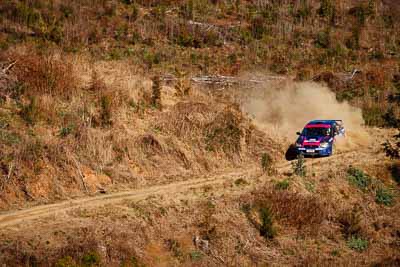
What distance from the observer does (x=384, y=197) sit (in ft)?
78.9

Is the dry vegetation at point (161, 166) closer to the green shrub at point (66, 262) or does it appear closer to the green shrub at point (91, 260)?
the green shrub at point (91, 260)

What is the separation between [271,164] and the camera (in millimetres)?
24953

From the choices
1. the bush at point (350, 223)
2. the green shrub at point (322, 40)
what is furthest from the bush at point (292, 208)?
the green shrub at point (322, 40)

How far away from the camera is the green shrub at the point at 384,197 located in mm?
23859

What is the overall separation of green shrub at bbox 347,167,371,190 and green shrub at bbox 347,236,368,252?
385 cm

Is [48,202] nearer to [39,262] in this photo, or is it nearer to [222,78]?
[39,262]

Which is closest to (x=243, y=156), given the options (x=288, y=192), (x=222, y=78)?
(x=288, y=192)

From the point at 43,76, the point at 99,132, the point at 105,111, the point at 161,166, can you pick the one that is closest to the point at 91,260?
the point at 161,166

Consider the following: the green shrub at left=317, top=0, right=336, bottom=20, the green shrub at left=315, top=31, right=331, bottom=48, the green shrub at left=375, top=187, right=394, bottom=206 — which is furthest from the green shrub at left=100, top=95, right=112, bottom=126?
the green shrub at left=317, top=0, right=336, bottom=20

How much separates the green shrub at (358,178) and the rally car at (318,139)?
1650 mm

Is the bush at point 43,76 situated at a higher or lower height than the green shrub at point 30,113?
higher

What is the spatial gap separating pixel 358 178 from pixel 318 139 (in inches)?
103

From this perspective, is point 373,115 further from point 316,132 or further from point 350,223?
point 350,223

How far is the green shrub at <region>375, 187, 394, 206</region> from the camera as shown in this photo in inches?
939
